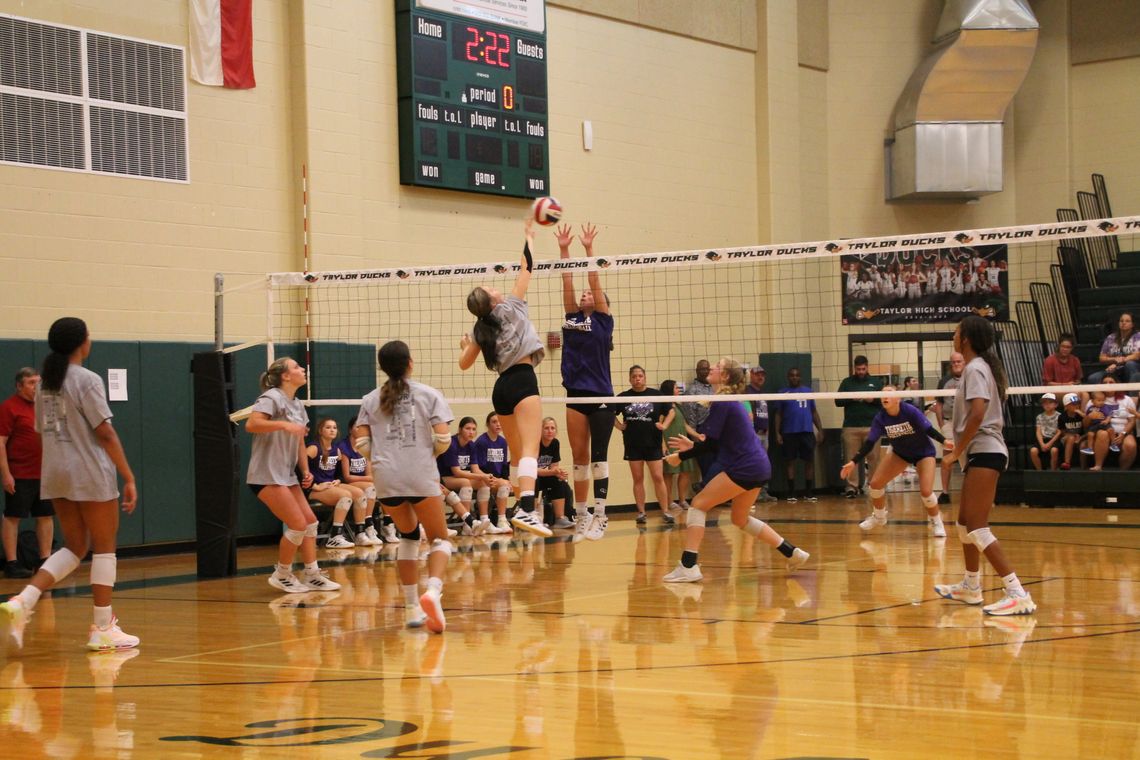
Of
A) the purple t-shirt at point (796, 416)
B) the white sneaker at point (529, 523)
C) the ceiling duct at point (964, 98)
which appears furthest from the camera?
the ceiling duct at point (964, 98)

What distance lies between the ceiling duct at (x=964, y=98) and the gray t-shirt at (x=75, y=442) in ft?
53.5

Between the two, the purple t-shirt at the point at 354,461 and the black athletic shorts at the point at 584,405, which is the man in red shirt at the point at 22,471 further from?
the black athletic shorts at the point at 584,405

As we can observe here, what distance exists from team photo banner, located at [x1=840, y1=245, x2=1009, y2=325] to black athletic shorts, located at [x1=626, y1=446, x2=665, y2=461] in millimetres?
5967

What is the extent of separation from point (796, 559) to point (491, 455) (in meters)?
5.39

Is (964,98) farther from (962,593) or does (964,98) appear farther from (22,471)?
(22,471)

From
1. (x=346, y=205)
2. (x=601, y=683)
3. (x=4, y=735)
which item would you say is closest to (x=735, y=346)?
(x=346, y=205)

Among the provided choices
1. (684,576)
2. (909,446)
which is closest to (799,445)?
(909,446)

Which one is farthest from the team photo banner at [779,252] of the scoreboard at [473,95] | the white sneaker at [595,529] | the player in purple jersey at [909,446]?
the scoreboard at [473,95]

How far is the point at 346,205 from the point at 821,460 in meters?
9.34

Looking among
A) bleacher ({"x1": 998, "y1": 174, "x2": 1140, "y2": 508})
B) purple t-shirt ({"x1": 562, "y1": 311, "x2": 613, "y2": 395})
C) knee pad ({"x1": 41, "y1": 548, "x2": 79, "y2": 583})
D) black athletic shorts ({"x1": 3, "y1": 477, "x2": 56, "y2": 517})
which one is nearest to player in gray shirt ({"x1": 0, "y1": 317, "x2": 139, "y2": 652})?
knee pad ({"x1": 41, "y1": 548, "x2": 79, "y2": 583})

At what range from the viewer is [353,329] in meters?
15.4

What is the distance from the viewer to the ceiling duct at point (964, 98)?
20.3 meters

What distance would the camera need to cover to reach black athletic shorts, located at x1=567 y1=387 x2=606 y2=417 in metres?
10.7

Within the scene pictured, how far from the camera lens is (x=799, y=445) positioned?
19891 millimetres
